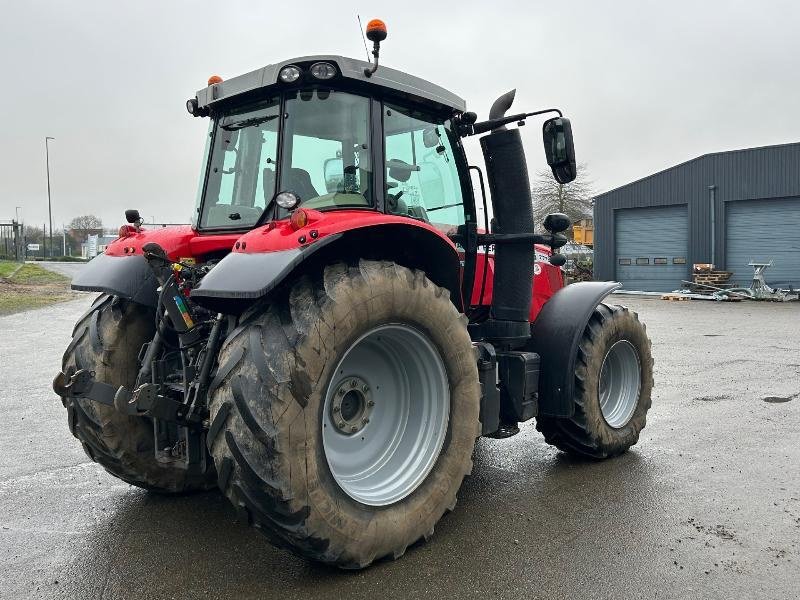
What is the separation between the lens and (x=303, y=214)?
9.98 ft

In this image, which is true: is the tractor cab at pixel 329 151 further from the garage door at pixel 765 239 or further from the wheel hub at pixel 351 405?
the garage door at pixel 765 239

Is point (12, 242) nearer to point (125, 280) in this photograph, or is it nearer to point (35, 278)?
point (35, 278)

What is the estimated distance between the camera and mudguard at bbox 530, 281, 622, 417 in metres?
4.48

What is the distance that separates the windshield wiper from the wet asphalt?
2.29 metres

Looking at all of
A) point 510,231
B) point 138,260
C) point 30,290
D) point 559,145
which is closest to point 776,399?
point 510,231

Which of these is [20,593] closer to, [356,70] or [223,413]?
[223,413]

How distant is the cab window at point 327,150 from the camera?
361cm

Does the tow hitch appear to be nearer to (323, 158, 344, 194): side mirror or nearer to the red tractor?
the red tractor

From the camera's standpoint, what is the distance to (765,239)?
85.3ft

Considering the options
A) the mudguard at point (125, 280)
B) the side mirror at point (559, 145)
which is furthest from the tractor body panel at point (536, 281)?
the mudguard at point (125, 280)

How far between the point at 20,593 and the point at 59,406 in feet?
14.1

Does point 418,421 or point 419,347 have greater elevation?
point 419,347

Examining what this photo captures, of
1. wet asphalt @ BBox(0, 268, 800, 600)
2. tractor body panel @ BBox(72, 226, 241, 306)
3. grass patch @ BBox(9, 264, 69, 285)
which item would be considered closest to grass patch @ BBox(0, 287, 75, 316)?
grass patch @ BBox(9, 264, 69, 285)

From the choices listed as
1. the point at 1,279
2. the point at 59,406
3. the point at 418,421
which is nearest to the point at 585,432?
the point at 418,421
